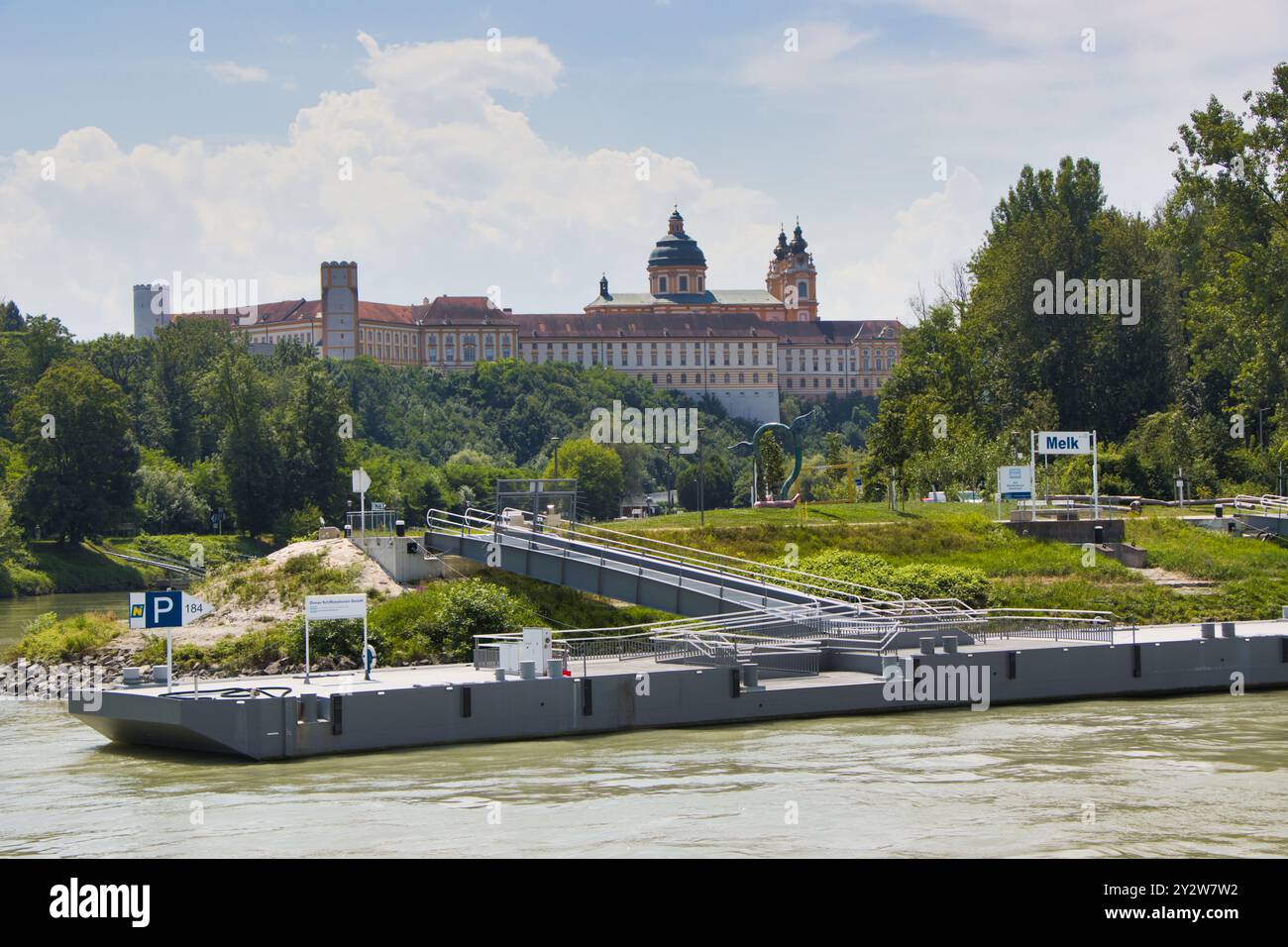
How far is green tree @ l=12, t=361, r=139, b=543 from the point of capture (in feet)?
324

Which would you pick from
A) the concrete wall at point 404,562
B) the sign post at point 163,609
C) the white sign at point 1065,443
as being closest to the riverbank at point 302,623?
the concrete wall at point 404,562

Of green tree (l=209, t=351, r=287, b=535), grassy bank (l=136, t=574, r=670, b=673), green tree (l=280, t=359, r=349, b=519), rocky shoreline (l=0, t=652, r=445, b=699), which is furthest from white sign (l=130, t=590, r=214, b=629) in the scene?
green tree (l=209, t=351, r=287, b=535)

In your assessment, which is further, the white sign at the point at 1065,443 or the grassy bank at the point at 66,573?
the grassy bank at the point at 66,573

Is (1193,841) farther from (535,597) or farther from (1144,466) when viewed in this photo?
(1144,466)

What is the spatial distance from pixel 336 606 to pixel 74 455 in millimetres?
75220

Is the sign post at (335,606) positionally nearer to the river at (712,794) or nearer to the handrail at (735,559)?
the river at (712,794)

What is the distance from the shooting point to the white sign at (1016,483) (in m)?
57.4

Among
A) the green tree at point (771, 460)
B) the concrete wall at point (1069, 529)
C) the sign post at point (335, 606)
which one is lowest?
the sign post at point (335, 606)

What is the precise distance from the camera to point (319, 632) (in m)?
39.1

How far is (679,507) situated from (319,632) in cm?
10413

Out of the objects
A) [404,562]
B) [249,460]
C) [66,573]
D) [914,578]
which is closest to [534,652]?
[404,562]

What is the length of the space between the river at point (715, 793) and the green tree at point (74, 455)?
227 ft
